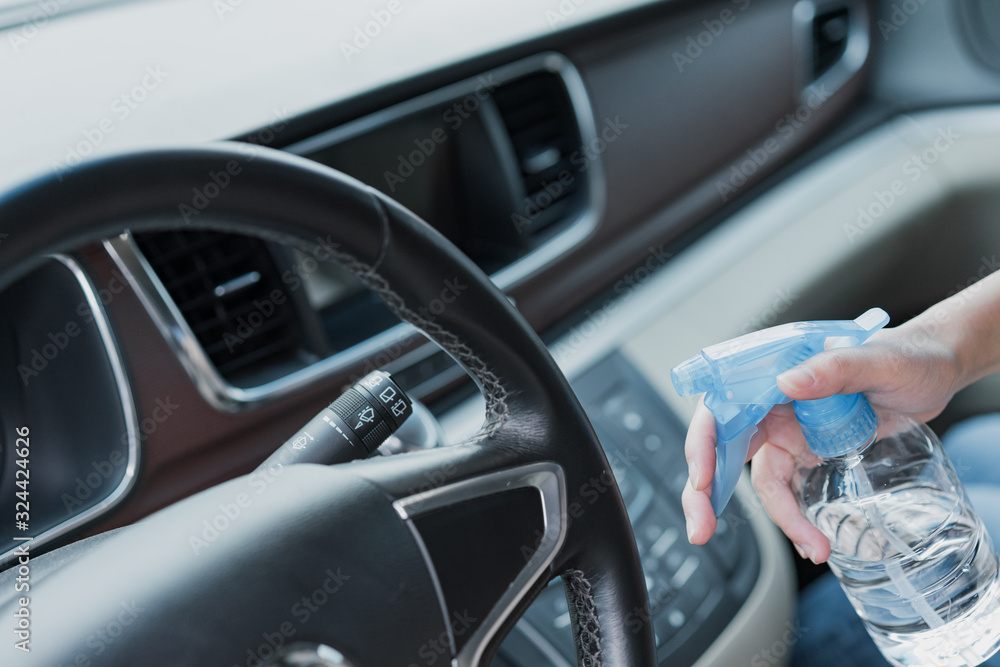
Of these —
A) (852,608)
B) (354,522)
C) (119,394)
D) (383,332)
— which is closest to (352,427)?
(354,522)

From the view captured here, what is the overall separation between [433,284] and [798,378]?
0.24 m

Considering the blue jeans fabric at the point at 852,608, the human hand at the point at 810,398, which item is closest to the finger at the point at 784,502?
the human hand at the point at 810,398

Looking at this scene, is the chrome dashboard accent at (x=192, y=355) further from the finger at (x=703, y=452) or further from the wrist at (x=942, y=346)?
the wrist at (x=942, y=346)

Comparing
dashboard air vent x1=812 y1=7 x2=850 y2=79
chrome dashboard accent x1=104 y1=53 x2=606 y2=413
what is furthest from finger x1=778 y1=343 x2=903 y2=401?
dashboard air vent x1=812 y1=7 x2=850 y2=79

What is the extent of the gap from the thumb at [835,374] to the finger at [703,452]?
99 mm

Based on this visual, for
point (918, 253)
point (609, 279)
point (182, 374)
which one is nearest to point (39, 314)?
point (182, 374)

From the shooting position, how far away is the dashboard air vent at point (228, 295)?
959mm

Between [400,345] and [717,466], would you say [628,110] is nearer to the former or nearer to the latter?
[400,345]

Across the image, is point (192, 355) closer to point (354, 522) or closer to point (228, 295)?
point (228, 295)

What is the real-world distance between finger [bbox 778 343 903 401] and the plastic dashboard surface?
393 millimetres

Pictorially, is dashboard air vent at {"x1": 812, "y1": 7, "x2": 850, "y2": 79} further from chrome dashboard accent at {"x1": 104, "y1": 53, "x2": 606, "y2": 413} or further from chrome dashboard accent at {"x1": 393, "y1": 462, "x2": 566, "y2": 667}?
chrome dashboard accent at {"x1": 393, "y1": 462, "x2": 566, "y2": 667}

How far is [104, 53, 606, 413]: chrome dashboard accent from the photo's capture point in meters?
0.90

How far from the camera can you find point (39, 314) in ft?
2.80

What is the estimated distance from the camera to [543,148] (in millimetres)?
1375
